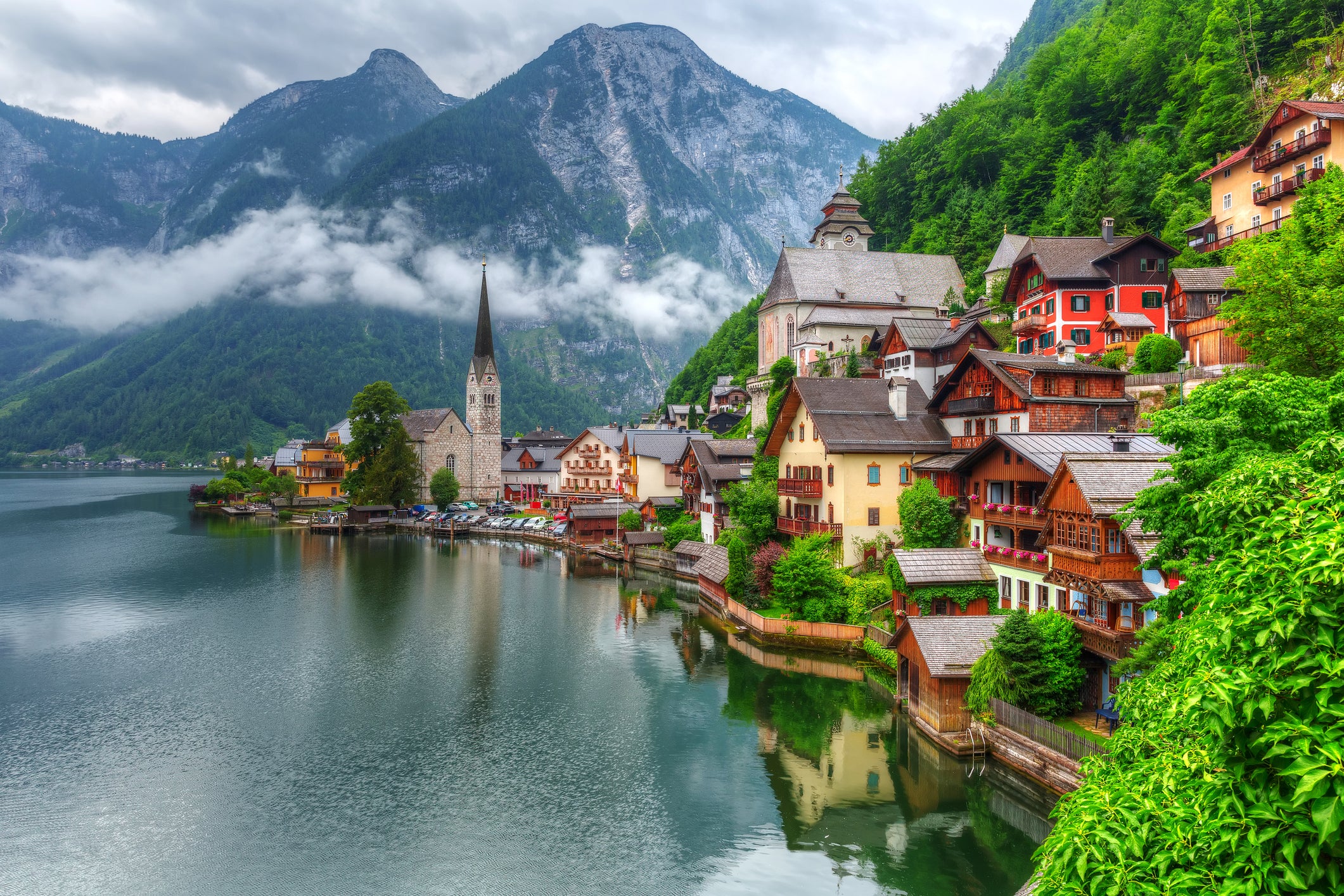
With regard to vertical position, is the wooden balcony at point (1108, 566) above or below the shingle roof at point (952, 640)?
above

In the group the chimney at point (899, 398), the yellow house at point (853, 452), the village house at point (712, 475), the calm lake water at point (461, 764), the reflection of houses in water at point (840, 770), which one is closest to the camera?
the calm lake water at point (461, 764)

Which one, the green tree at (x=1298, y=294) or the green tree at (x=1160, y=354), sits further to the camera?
the green tree at (x=1160, y=354)

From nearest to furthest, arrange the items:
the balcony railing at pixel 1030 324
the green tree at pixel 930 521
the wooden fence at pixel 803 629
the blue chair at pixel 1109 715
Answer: the blue chair at pixel 1109 715 → the wooden fence at pixel 803 629 → the green tree at pixel 930 521 → the balcony railing at pixel 1030 324

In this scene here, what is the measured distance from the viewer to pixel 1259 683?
638 centimetres

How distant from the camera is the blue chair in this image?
71.5 ft

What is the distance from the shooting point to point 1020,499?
3152 cm

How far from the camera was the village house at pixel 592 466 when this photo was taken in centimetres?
9369

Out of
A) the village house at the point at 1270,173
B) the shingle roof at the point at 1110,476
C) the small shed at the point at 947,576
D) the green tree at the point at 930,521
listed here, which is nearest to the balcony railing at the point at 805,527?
the green tree at the point at 930,521

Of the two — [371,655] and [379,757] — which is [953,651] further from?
[371,655]

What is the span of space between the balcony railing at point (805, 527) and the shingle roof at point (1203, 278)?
21603 millimetres

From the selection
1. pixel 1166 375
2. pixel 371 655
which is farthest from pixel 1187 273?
pixel 371 655

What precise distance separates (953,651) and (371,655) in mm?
27456

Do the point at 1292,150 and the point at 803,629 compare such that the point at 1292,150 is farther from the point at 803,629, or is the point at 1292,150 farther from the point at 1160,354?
the point at 803,629

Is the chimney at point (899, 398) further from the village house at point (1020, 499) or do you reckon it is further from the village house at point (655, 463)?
the village house at point (655, 463)
